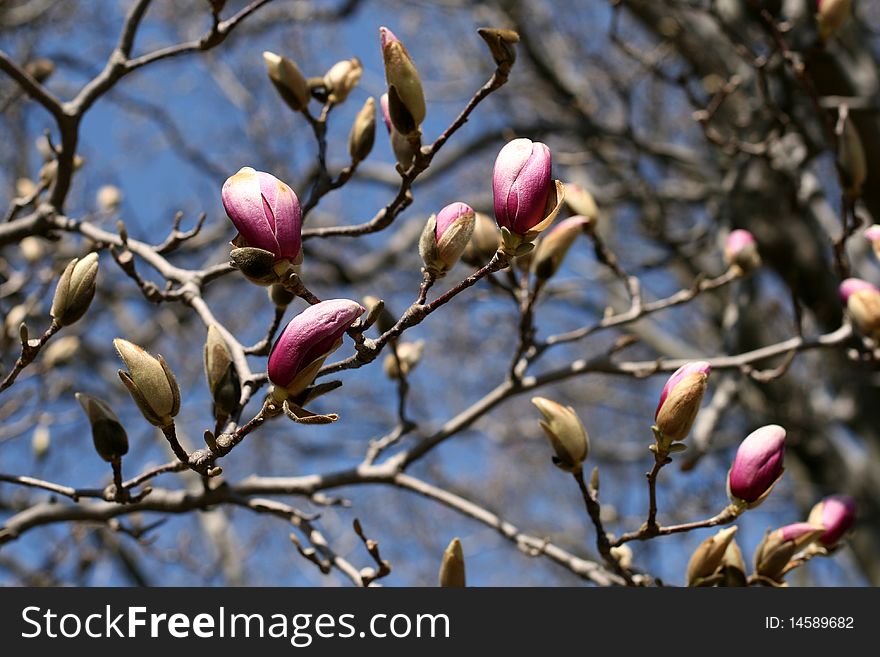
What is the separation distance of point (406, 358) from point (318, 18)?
3.36 meters

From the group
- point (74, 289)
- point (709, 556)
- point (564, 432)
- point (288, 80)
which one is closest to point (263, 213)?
point (74, 289)

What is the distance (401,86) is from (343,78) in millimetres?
455

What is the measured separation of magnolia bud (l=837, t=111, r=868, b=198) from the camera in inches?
65.6

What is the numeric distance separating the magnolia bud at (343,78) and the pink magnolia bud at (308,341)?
74 cm

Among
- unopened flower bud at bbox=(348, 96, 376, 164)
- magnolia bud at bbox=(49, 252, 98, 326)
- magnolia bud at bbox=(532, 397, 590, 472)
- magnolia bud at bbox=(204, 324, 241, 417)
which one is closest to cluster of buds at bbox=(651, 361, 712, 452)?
magnolia bud at bbox=(532, 397, 590, 472)

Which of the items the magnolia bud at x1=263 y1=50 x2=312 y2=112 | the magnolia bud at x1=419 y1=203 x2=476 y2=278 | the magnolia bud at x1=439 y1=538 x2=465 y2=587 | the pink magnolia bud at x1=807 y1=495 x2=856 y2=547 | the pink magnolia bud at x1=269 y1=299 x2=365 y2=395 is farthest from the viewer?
the magnolia bud at x1=263 y1=50 x2=312 y2=112

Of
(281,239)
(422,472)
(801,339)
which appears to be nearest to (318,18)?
(422,472)

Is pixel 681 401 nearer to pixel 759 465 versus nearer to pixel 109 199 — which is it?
pixel 759 465

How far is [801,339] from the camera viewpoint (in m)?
1.72

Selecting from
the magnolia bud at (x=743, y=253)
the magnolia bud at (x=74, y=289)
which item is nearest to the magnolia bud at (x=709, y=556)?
the magnolia bud at (x=743, y=253)

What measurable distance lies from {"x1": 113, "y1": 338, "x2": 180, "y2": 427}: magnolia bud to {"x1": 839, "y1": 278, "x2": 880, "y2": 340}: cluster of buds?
114cm

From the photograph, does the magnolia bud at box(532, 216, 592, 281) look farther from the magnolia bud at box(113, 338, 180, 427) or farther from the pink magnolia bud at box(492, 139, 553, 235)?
the magnolia bud at box(113, 338, 180, 427)

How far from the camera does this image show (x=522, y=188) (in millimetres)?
955

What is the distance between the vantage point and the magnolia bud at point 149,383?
0.98 metres
